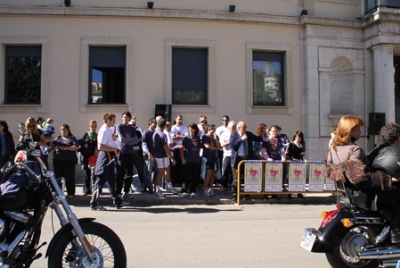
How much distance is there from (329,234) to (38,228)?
10.3ft

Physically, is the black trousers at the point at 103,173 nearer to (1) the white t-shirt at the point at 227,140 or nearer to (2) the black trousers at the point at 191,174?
(2) the black trousers at the point at 191,174

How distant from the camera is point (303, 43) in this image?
15.1m

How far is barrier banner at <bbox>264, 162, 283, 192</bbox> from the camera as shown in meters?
10.3

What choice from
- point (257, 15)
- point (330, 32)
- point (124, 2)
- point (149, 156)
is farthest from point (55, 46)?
point (330, 32)

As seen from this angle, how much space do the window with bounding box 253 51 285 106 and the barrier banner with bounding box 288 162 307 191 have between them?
4.95 m

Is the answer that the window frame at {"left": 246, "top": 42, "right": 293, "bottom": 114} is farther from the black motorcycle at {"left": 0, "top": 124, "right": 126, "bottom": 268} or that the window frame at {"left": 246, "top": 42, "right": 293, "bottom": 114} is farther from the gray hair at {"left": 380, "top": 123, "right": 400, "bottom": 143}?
the black motorcycle at {"left": 0, "top": 124, "right": 126, "bottom": 268}

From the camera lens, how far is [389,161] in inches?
182

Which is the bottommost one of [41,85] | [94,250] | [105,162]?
[94,250]

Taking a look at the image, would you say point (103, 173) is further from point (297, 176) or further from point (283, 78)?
point (283, 78)

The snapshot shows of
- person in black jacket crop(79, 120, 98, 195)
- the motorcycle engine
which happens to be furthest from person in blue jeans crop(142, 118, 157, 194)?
the motorcycle engine

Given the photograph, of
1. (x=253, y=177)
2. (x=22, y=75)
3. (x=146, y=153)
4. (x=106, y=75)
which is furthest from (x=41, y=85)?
(x=253, y=177)

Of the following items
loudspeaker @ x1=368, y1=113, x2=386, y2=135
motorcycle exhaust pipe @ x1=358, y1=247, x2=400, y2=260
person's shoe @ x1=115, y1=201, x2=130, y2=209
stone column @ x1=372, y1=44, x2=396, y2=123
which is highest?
stone column @ x1=372, y1=44, x2=396, y2=123

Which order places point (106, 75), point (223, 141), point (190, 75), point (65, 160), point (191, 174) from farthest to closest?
point (190, 75)
point (106, 75)
point (223, 141)
point (191, 174)
point (65, 160)

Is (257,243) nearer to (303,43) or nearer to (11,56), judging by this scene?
(303,43)
